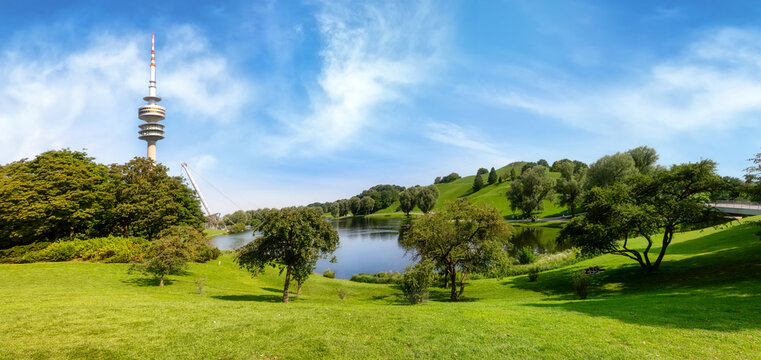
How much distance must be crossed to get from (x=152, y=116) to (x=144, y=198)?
82.4 m

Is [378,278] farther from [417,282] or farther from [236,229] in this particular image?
[236,229]

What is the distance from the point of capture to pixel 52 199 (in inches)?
1475

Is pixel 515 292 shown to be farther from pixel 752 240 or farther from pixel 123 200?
pixel 123 200

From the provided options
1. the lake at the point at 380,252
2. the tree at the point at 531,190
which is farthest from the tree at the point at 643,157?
the lake at the point at 380,252

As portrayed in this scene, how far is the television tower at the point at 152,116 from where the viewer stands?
109375 millimetres

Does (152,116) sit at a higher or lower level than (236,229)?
higher

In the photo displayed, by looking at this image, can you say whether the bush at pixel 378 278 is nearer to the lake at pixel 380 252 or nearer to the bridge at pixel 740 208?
the lake at pixel 380 252

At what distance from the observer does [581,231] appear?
2945cm

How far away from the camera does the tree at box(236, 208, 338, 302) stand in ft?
71.2

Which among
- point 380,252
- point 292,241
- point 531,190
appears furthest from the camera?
point 531,190

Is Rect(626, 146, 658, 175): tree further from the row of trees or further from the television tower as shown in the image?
the television tower

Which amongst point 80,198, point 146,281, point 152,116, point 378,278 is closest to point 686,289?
point 378,278

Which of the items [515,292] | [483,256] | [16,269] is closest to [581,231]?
[515,292]

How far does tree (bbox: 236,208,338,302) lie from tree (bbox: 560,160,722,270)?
22820 mm
